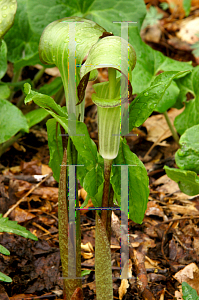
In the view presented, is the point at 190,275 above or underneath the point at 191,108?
underneath

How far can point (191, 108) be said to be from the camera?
1.66 metres

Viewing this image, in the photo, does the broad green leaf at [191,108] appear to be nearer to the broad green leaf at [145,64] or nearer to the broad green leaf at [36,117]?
the broad green leaf at [145,64]

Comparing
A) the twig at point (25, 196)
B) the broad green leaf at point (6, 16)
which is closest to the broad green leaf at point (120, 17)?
the broad green leaf at point (6, 16)

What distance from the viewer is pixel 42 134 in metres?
2.18

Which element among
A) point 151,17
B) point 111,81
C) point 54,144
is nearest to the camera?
point 111,81

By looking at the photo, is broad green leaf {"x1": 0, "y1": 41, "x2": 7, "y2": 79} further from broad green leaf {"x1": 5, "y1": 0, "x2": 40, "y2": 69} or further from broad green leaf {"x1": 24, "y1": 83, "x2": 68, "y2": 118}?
broad green leaf {"x1": 24, "y1": 83, "x2": 68, "y2": 118}

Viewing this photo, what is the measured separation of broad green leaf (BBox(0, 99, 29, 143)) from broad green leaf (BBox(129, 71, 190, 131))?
0.74 m

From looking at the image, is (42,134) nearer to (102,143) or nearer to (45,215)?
(45,215)

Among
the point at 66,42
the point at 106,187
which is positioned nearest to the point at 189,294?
the point at 106,187

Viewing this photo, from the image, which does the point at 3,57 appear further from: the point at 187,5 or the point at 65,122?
the point at 187,5

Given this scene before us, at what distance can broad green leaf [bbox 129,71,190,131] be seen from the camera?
80cm

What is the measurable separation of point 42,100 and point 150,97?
0.93 feet

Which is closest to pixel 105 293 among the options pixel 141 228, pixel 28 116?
pixel 141 228

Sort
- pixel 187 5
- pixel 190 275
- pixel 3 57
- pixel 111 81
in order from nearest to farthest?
pixel 111 81 → pixel 190 275 → pixel 3 57 → pixel 187 5
